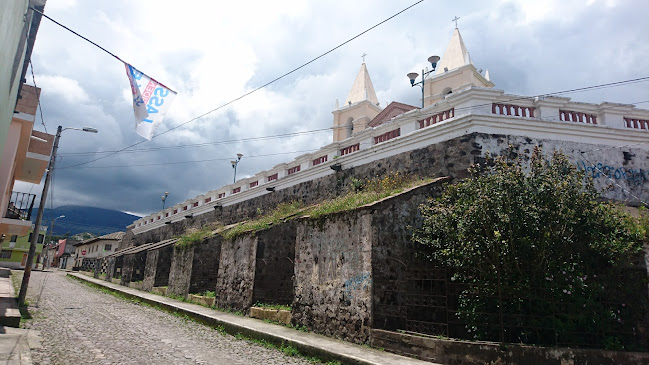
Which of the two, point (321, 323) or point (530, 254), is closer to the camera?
point (530, 254)

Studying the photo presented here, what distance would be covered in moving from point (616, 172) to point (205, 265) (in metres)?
13.1

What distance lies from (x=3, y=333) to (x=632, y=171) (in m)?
13.5

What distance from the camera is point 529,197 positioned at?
21.1 ft

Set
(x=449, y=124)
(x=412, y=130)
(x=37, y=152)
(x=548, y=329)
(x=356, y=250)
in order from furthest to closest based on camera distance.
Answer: (x=37, y=152)
(x=412, y=130)
(x=449, y=124)
(x=356, y=250)
(x=548, y=329)

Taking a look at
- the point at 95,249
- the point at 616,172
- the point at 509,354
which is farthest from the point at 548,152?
the point at 95,249

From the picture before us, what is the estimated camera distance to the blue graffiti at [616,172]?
8.86m

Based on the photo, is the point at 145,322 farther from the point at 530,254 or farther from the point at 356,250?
the point at 530,254

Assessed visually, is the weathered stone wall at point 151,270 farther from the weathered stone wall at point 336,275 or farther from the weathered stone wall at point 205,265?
the weathered stone wall at point 336,275

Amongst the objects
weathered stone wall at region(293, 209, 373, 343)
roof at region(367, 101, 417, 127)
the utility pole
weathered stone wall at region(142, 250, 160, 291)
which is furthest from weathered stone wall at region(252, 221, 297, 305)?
roof at region(367, 101, 417, 127)

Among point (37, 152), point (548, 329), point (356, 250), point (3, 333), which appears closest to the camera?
point (548, 329)

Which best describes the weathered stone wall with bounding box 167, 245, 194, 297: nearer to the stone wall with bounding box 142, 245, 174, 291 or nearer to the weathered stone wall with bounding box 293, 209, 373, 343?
the stone wall with bounding box 142, 245, 174, 291

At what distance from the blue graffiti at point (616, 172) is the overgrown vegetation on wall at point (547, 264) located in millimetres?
2128

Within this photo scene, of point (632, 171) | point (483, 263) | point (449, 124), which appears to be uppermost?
point (449, 124)

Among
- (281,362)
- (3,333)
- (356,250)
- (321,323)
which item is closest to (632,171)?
(356,250)
